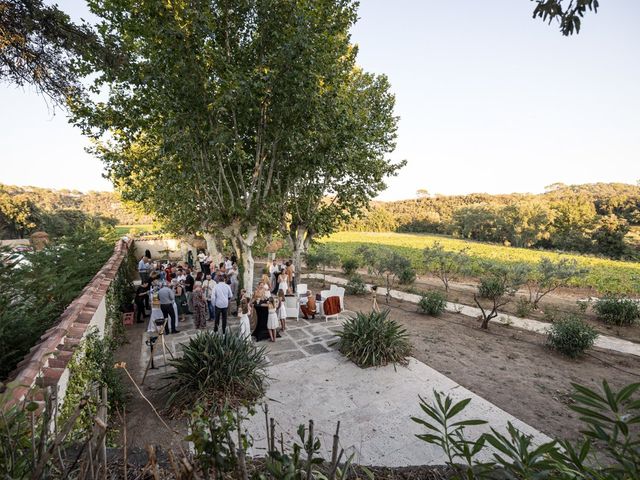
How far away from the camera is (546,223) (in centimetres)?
6219

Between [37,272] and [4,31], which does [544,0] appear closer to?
[4,31]

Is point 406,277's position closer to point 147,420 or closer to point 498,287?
point 498,287

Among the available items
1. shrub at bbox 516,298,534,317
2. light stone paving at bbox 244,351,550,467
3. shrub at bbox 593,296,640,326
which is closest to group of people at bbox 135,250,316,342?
light stone paving at bbox 244,351,550,467

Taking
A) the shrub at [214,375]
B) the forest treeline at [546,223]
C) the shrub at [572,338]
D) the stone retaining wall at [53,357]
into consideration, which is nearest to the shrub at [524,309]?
the shrub at [572,338]

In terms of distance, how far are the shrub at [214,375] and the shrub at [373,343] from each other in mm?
2428

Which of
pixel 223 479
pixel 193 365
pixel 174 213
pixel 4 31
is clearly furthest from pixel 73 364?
pixel 174 213

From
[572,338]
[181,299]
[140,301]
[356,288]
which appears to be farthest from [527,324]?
[140,301]

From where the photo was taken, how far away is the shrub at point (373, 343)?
24.6ft

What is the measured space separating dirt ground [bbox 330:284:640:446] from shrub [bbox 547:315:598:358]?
26 cm

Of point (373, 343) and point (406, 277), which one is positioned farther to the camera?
point (406, 277)

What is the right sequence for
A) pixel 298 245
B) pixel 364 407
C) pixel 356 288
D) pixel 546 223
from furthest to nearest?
pixel 546 223
pixel 356 288
pixel 298 245
pixel 364 407

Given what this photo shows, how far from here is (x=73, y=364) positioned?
4.37 m

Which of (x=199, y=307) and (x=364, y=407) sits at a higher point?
(x=199, y=307)

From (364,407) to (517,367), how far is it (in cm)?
488
